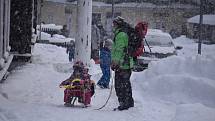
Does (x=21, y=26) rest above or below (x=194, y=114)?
above

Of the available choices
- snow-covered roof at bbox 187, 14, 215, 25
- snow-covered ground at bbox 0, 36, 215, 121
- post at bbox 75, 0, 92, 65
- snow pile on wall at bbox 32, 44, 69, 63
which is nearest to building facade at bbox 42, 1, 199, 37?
snow-covered roof at bbox 187, 14, 215, 25

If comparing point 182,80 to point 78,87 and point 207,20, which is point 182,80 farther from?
point 207,20

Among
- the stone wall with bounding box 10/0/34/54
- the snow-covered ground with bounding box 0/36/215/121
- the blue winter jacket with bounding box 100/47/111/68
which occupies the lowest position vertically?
the snow-covered ground with bounding box 0/36/215/121

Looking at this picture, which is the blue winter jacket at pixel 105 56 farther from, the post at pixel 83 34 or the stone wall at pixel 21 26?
the stone wall at pixel 21 26

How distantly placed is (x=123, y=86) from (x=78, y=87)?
86cm

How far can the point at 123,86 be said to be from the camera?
933 cm

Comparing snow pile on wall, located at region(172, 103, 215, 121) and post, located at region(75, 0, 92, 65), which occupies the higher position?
post, located at region(75, 0, 92, 65)

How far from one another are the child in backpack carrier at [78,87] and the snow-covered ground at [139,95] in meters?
0.25

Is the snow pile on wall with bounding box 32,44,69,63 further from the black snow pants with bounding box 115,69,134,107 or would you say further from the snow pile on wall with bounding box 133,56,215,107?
the black snow pants with bounding box 115,69,134,107

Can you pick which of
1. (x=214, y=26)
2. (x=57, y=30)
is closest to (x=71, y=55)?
(x=57, y=30)

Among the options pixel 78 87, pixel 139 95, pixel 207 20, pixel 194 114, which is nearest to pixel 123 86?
pixel 78 87

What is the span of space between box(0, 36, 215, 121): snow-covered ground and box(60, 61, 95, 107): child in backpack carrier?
0.82 ft

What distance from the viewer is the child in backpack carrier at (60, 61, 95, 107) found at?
9.29 m

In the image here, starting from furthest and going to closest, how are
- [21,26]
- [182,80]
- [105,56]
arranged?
[21,26] < [105,56] < [182,80]
